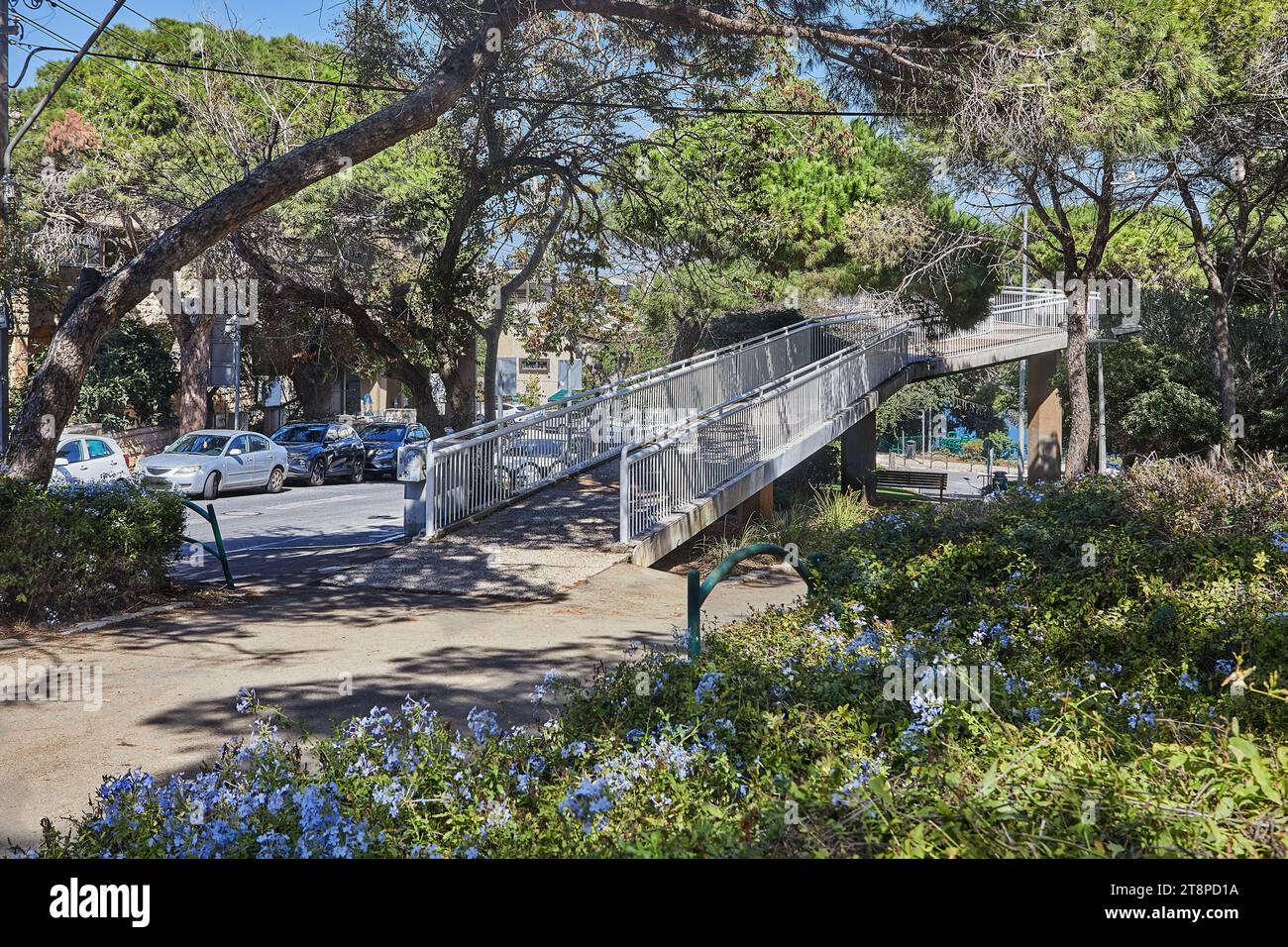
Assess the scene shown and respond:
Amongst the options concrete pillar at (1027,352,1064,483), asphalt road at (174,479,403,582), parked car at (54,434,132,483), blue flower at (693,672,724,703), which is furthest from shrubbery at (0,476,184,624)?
concrete pillar at (1027,352,1064,483)

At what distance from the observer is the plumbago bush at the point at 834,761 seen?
3.03 metres

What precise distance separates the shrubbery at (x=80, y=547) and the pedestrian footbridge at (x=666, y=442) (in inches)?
138

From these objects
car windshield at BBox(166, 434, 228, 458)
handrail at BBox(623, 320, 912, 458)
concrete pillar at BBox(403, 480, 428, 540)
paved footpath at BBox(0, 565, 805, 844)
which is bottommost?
paved footpath at BBox(0, 565, 805, 844)

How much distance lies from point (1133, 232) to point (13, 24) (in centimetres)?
4387

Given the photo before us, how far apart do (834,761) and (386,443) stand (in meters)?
29.8

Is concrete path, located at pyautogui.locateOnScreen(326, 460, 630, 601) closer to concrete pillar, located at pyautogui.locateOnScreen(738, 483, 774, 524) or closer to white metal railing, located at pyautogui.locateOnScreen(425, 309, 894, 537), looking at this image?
white metal railing, located at pyautogui.locateOnScreen(425, 309, 894, 537)

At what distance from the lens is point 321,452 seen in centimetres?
2891

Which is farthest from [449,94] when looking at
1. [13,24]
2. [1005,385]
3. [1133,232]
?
[1005,385]

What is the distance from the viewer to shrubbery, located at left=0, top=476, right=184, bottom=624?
350 inches

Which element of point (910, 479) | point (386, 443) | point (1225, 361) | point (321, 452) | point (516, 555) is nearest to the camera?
point (516, 555)

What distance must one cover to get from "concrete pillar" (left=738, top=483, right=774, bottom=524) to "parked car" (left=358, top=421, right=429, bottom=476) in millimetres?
14905

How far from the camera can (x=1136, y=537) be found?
7109mm

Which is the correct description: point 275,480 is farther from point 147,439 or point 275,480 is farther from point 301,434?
point 147,439

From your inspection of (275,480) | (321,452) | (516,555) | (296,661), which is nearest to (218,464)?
(275,480)
